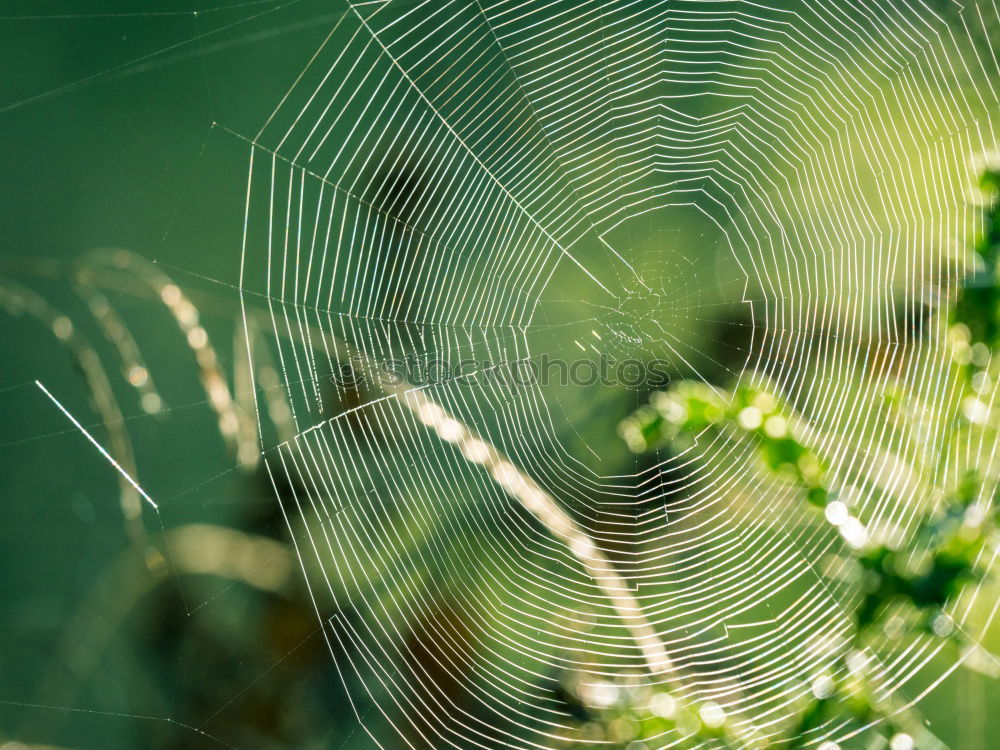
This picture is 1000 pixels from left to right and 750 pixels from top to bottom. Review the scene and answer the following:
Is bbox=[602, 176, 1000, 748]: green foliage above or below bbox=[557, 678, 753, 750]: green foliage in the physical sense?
above

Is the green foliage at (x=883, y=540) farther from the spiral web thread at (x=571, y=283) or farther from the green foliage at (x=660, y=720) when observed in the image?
the spiral web thread at (x=571, y=283)

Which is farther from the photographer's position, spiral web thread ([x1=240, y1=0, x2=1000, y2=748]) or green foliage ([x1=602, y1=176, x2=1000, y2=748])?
spiral web thread ([x1=240, y1=0, x2=1000, y2=748])

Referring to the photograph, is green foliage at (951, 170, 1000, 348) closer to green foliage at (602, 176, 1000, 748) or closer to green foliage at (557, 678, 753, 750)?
green foliage at (602, 176, 1000, 748)

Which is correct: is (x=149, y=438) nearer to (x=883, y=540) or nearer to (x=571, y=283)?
(x=571, y=283)

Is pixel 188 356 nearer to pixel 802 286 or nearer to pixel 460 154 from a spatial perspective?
pixel 460 154

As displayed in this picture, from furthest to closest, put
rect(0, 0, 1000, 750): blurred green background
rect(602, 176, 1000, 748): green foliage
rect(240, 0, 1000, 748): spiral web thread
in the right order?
rect(240, 0, 1000, 748): spiral web thread
rect(0, 0, 1000, 750): blurred green background
rect(602, 176, 1000, 748): green foliage

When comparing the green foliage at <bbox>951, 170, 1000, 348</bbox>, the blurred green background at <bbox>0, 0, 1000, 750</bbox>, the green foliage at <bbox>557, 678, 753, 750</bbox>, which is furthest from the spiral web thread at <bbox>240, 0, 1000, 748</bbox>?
the green foliage at <bbox>951, 170, 1000, 348</bbox>

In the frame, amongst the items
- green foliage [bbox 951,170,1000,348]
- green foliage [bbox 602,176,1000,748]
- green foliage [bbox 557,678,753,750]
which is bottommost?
green foliage [bbox 557,678,753,750]

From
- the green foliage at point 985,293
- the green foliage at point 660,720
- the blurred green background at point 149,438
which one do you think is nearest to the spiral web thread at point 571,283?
the blurred green background at point 149,438

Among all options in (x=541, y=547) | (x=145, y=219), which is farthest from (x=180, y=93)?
Result: (x=541, y=547)
